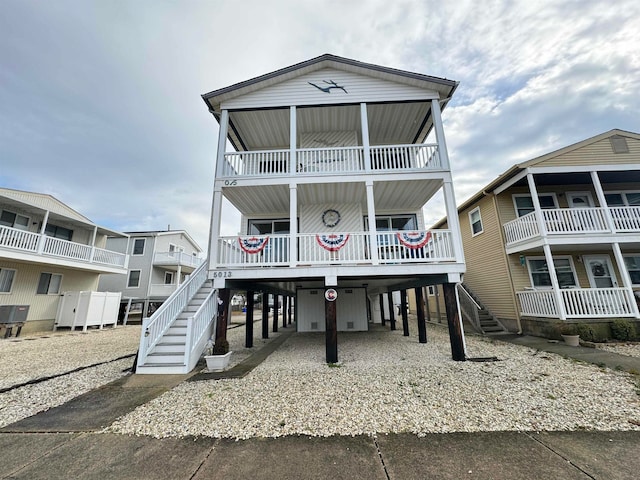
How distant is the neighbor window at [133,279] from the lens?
2183cm

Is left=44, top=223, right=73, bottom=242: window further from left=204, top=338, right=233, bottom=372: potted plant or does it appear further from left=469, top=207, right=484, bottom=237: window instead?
left=469, top=207, right=484, bottom=237: window

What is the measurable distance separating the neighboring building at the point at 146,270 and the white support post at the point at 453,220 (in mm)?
21940

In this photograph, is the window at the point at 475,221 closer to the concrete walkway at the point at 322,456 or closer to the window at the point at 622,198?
the window at the point at 622,198

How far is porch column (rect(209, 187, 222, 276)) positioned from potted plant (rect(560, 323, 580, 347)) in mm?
11970

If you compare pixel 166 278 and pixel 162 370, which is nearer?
pixel 162 370

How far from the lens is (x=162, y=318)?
7.09m

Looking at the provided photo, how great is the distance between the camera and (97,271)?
17.2 metres

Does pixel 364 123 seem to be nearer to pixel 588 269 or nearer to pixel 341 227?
pixel 341 227

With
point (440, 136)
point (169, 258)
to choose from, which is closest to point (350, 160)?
point (440, 136)

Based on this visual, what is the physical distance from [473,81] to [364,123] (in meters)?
6.03

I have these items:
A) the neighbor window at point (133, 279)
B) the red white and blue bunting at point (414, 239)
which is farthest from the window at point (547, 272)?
the neighbor window at point (133, 279)

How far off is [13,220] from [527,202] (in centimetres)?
2656

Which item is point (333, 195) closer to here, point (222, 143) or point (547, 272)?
point (222, 143)

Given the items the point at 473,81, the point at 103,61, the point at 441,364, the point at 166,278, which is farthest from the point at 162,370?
the point at 166,278
